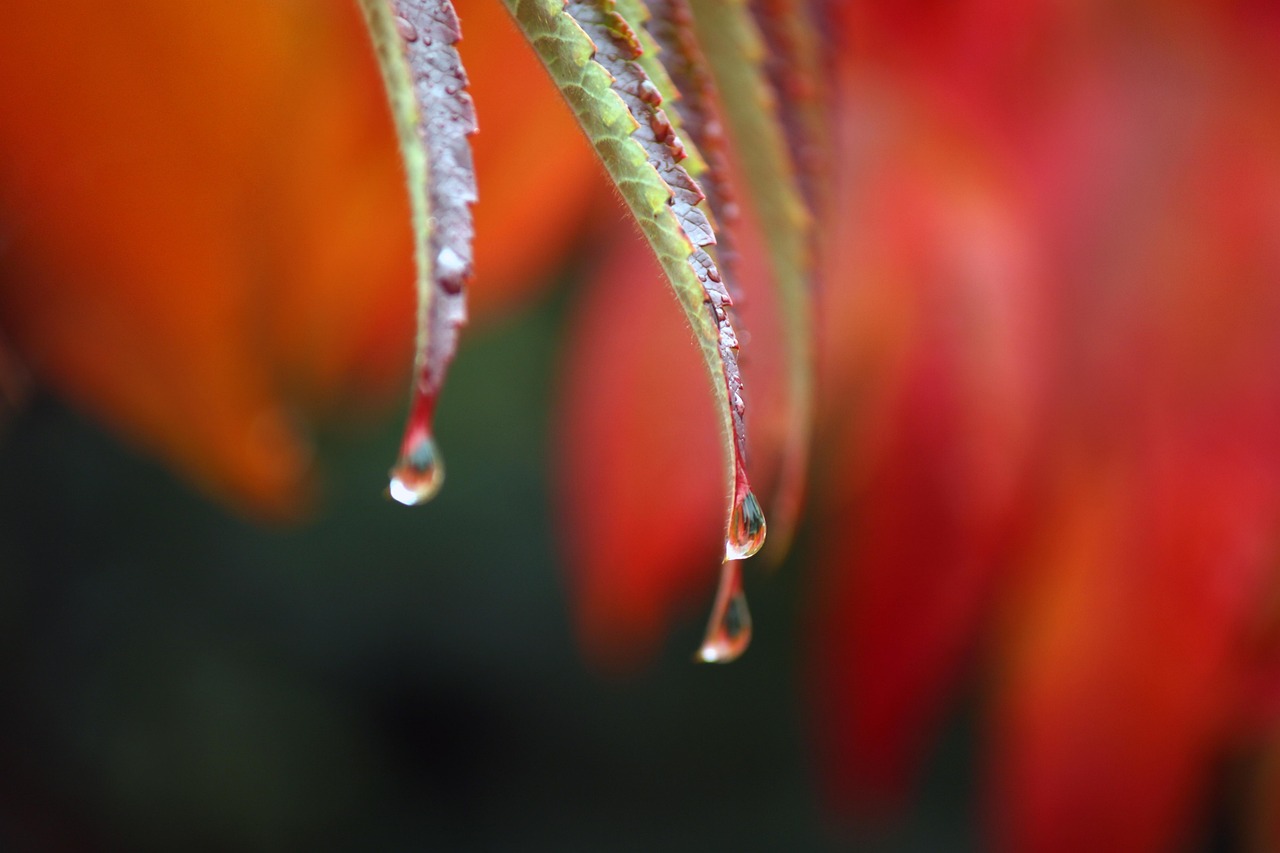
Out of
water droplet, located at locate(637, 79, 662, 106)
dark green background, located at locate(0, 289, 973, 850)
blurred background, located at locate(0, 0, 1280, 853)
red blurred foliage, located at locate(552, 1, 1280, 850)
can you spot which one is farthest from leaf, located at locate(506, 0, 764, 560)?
dark green background, located at locate(0, 289, 973, 850)

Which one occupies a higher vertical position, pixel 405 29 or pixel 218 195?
pixel 405 29

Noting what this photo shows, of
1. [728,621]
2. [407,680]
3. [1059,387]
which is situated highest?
[728,621]

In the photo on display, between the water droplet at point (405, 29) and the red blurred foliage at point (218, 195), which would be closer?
the water droplet at point (405, 29)

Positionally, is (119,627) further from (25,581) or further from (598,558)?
(598,558)

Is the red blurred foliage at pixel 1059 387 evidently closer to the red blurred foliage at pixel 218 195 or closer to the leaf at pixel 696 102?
the red blurred foliage at pixel 218 195

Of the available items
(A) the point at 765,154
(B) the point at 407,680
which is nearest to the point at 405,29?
(A) the point at 765,154

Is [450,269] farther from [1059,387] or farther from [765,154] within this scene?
[1059,387]

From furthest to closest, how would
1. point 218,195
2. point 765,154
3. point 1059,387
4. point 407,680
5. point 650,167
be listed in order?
point 407,680 < point 1059,387 < point 218,195 < point 765,154 < point 650,167

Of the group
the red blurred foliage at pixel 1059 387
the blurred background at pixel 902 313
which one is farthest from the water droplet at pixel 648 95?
the red blurred foliage at pixel 1059 387
